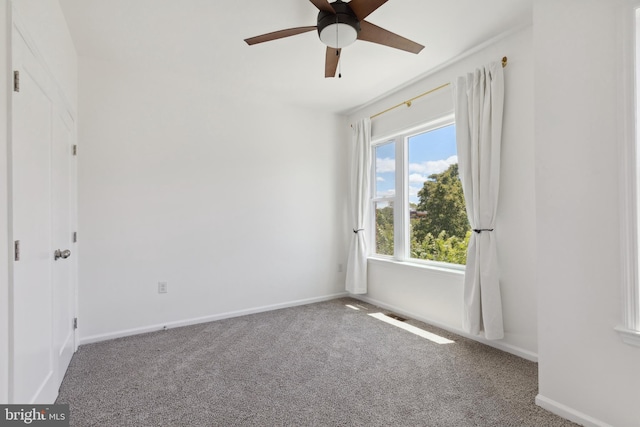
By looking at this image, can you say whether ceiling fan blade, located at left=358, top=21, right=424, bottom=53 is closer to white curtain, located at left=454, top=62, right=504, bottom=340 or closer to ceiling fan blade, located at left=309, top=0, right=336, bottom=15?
ceiling fan blade, located at left=309, top=0, right=336, bottom=15

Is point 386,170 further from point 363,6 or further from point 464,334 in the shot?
point 363,6

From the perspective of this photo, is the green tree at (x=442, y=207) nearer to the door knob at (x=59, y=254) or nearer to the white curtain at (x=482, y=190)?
the white curtain at (x=482, y=190)

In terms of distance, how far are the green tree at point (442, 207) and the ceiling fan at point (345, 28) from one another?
4.88 feet

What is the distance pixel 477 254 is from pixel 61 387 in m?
3.34

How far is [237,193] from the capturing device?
3.77 metres

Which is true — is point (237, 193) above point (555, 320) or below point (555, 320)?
above

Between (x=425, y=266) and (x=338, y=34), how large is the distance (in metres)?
2.50

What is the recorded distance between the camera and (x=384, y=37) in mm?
2197

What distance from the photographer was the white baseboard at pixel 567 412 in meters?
1.69

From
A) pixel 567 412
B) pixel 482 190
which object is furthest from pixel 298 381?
pixel 482 190

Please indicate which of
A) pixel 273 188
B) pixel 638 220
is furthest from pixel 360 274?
pixel 638 220

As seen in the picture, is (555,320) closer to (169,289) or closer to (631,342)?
(631,342)

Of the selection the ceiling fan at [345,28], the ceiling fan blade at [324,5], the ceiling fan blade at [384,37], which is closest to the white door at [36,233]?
the ceiling fan at [345,28]

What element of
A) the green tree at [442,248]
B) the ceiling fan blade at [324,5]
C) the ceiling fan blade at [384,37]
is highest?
the ceiling fan blade at [324,5]
